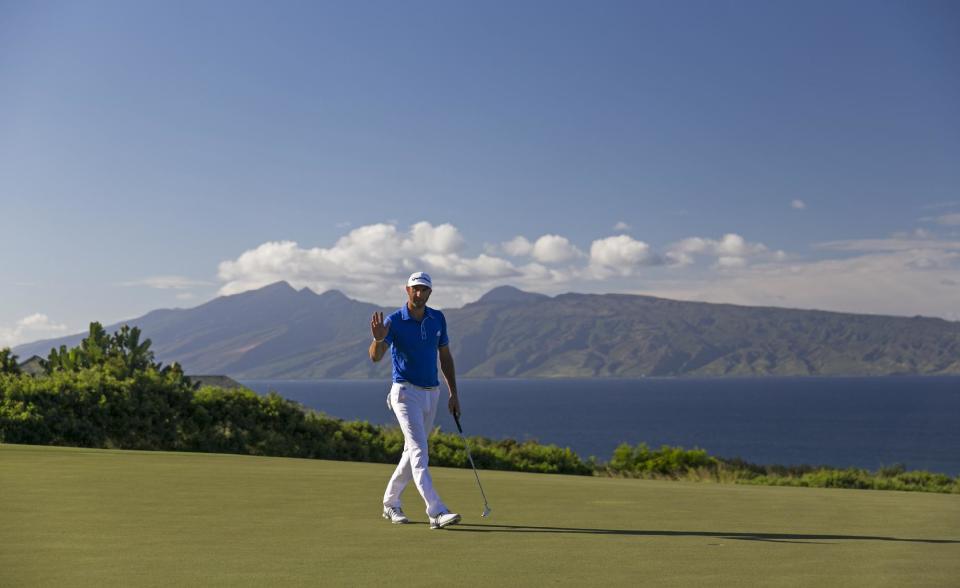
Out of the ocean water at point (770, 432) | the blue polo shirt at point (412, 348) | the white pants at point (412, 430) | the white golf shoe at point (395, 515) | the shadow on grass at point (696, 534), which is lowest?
the ocean water at point (770, 432)

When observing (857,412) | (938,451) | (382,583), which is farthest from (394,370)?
(857,412)

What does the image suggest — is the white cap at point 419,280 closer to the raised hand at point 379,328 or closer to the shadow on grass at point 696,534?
the raised hand at point 379,328

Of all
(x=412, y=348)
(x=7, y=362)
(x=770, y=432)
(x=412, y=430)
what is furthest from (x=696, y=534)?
(x=770, y=432)

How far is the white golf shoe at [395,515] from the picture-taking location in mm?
9438

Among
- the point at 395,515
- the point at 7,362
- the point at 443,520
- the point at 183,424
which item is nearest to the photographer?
the point at 443,520

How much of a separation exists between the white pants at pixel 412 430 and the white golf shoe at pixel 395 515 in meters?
0.04

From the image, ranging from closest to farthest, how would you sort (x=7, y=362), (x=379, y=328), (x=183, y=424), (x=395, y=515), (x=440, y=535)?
1. (x=440, y=535)
2. (x=379, y=328)
3. (x=395, y=515)
4. (x=183, y=424)
5. (x=7, y=362)

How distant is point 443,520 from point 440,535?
0.25 m

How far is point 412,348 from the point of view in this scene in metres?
9.53

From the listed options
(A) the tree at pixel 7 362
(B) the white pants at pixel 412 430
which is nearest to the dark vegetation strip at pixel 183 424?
(A) the tree at pixel 7 362

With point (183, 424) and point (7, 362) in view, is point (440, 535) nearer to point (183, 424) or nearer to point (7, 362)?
point (183, 424)

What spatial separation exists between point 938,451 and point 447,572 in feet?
422

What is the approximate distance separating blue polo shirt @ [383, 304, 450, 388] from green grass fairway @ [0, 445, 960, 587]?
143cm

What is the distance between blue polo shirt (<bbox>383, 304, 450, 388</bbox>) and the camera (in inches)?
374
